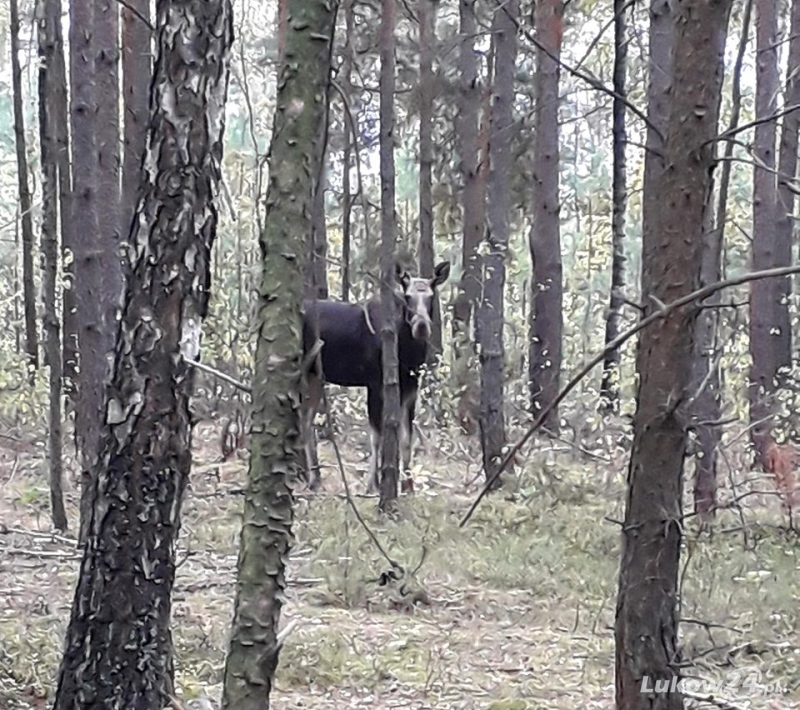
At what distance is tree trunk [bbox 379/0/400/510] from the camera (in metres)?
10.6

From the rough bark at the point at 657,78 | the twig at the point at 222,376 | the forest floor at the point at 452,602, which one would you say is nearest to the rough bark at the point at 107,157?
the forest floor at the point at 452,602

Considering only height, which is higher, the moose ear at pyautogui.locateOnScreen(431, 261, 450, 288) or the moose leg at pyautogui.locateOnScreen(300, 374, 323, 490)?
the moose ear at pyautogui.locateOnScreen(431, 261, 450, 288)

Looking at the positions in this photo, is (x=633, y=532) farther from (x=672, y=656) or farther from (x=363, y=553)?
(x=363, y=553)

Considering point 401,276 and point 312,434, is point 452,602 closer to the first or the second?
point 401,276

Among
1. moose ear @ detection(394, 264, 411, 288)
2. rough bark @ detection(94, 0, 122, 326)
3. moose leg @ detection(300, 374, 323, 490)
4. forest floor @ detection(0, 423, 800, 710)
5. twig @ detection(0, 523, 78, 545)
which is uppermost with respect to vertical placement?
rough bark @ detection(94, 0, 122, 326)

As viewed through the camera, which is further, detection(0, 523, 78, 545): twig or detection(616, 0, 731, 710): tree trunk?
detection(0, 523, 78, 545): twig

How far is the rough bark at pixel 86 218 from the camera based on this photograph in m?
9.72

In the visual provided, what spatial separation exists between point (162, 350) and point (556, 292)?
13439mm

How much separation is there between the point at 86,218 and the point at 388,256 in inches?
103

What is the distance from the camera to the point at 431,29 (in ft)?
55.7

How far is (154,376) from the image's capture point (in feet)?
17.2

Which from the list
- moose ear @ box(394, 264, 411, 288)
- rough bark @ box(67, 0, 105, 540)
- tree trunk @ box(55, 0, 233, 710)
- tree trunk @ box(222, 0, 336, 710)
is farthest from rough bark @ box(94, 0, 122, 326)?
tree trunk @ box(222, 0, 336, 710)

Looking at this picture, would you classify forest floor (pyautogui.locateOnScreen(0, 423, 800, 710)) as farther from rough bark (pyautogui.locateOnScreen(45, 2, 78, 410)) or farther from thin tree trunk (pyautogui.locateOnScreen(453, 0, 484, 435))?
thin tree trunk (pyautogui.locateOnScreen(453, 0, 484, 435))

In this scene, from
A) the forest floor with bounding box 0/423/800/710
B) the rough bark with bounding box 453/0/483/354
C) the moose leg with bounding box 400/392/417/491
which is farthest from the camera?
the rough bark with bounding box 453/0/483/354
